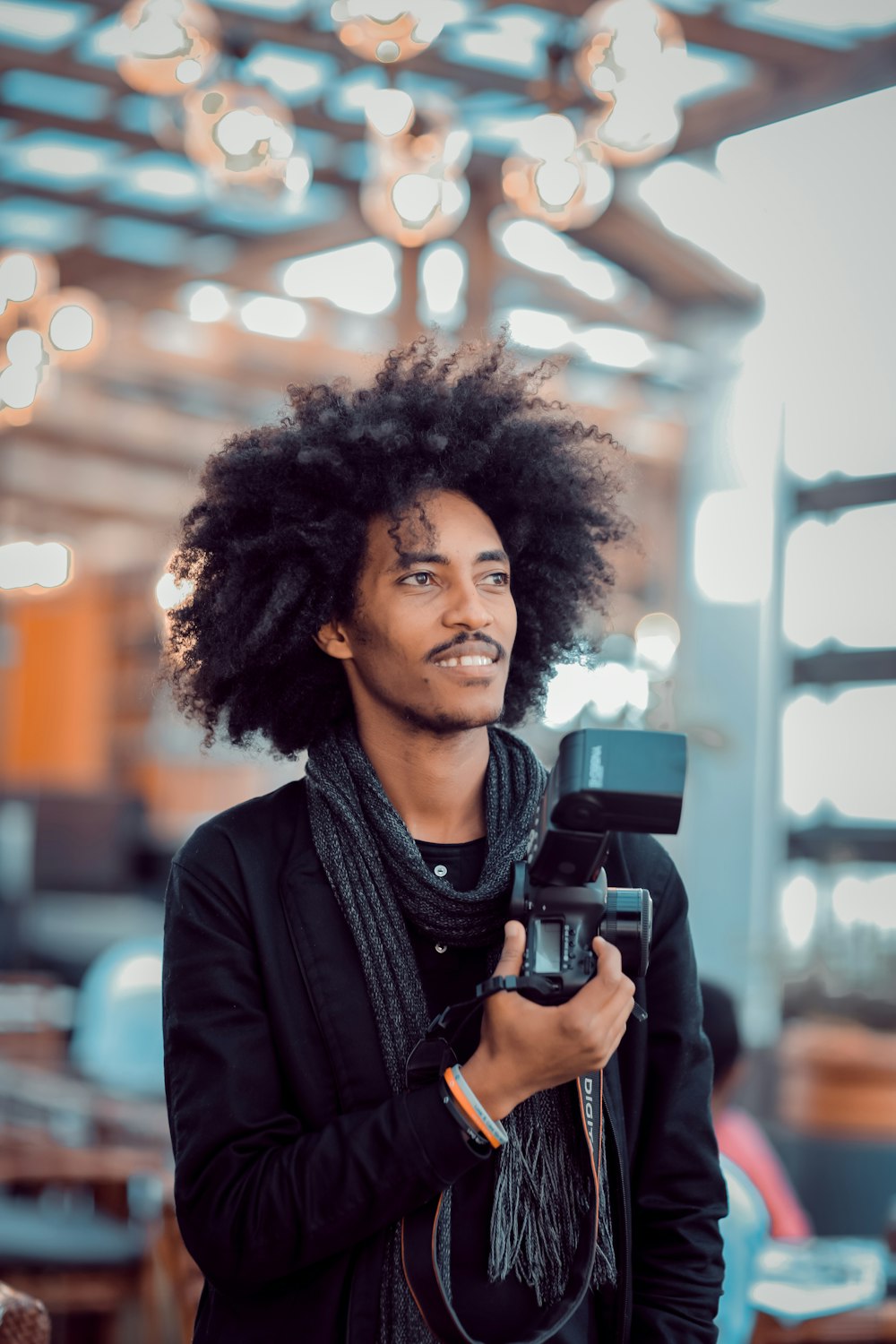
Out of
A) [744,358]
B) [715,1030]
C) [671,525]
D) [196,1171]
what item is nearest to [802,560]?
[744,358]

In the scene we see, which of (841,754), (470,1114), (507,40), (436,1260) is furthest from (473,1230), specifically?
(841,754)

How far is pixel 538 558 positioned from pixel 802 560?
4933 mm

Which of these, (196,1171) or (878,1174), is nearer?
(196,1171)

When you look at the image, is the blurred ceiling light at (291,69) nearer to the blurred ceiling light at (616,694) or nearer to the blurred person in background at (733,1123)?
the blurred ceiling light at (616,694)

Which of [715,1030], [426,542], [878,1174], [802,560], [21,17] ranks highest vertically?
[21,17]

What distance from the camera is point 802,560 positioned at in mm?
6488

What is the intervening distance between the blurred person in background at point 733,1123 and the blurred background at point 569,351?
0.35 m

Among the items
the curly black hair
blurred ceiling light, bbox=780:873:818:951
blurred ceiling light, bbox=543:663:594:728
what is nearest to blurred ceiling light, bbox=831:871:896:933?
blurred ceiling light, bbox=780:873:818:951

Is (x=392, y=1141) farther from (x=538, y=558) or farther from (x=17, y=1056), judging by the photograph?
(x=17, y=1056)

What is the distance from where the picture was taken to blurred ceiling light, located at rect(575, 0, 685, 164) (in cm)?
322

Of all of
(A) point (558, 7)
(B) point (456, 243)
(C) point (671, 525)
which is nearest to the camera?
(A) point (558, 7)

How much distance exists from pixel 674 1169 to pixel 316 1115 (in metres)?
0.34

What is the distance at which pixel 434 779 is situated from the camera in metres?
1.49

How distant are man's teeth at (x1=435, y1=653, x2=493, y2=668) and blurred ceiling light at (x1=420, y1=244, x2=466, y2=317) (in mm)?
4608
